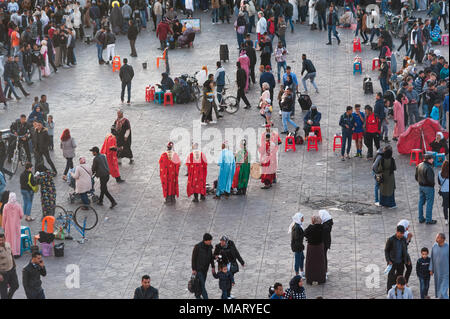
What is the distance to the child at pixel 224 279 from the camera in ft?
57.5

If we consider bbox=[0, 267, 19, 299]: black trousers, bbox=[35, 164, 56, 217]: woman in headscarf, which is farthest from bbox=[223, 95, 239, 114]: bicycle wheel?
bbox=[0, 267, 19, 299]: black trousers

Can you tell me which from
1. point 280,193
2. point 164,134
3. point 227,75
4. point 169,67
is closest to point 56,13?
point 169,67

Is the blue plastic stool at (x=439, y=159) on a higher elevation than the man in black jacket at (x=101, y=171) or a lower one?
lower

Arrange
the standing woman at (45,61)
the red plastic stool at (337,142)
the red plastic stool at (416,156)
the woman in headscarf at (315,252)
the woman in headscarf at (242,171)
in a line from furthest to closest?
the standing woman at (45,61) < the red plastic stool at (337,142) < the red plastic stool at (416,156) < the woman in headscarf at (242,171) < the woman in headscarf at (315,252)

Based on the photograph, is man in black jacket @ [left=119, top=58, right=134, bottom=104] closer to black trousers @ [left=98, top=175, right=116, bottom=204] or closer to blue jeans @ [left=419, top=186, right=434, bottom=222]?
black trousers @ [left=98, top=175, right=116, bottom=204]

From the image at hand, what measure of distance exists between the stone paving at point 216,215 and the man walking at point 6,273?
0.70 m

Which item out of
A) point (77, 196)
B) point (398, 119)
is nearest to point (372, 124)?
point (398, 119)

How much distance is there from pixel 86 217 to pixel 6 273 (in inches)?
160

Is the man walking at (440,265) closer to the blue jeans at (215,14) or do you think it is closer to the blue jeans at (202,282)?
the blue jeans at (202,282)

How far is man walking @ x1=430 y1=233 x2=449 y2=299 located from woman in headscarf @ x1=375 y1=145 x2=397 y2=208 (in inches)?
186

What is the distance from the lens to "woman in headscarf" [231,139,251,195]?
22969 millimetres

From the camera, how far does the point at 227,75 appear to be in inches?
1331

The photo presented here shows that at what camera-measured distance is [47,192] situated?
71.5ft

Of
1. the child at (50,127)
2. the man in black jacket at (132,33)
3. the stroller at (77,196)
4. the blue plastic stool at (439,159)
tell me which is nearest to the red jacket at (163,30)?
the man in black jacket at (132,33)
